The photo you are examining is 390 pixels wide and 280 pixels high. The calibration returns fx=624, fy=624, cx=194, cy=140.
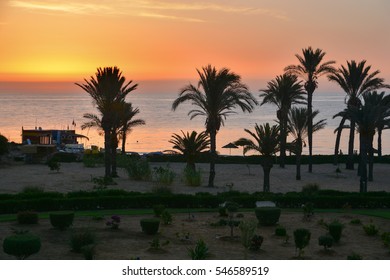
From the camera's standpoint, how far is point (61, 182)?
41.9 metres

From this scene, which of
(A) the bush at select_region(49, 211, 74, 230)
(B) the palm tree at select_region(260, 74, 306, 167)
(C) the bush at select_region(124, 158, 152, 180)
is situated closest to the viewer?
(A) the bush at select_region(49, 211, 74, 230)

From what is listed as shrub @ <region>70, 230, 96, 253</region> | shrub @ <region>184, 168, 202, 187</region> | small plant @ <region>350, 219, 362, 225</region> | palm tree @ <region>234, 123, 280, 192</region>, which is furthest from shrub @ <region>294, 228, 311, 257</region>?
shrub @ <region>184, 168, 202, 187</region>

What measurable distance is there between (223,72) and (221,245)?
2065 cm

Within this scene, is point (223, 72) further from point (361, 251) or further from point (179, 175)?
point (361, 251)

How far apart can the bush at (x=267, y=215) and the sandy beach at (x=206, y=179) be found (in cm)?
916

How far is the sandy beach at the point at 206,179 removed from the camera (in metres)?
40.2

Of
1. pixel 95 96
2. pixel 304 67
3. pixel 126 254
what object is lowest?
pixel 126 254

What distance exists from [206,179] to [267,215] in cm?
1930

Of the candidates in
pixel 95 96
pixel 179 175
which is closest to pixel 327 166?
pixel 179 175

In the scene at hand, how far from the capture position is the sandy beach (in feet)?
132

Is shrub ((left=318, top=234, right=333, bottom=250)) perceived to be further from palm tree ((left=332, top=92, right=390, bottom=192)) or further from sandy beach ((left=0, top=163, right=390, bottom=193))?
palm tree ((left=332, top=92, right=390, bottom=192))

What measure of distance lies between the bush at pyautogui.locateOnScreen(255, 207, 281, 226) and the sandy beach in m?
9.16

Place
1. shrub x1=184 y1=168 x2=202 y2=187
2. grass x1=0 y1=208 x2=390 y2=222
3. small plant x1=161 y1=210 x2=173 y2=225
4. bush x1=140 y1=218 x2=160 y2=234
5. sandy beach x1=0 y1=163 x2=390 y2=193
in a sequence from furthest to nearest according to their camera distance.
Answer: shrub x1=184 y1=168 x2=202 y2=187
sandy beach x1=0 y1=163 x2=390 y2=193
grass x1=0 y1=208 x2=390 y2=222
small plant x1=161 y1=210 x2=173 y2=225
bush x1=140 y1=218 x2=160 y2=234
